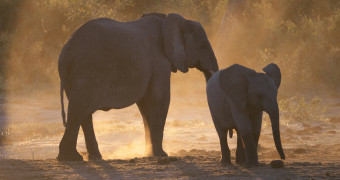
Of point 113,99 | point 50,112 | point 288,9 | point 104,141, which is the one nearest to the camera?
point 113,99

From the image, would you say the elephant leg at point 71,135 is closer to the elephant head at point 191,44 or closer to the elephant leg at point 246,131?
the elephant head at point 191,44

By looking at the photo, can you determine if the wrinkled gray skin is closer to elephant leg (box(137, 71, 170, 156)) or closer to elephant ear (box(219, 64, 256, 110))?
elephant leg (box(137, 71, 170, 156))

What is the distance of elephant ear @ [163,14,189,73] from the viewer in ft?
30.1

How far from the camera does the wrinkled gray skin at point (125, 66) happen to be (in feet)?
27.3

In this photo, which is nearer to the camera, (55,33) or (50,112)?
(50,112)

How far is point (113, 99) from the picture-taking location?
852 cm

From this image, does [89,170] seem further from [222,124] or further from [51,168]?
[222,124]

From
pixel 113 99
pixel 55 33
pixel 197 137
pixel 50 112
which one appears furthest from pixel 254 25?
pixel 113 99

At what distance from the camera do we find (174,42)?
9.22 m

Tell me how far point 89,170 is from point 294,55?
1177 centimetres

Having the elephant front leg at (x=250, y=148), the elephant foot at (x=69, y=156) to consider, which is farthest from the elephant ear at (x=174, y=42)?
the elephant front leg at (x=250, y=148)

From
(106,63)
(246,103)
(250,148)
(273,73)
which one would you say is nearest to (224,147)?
(250,148)

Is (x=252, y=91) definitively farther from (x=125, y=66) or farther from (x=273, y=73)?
(x=125, y=66)

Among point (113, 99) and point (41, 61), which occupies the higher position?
point (41, 61)
